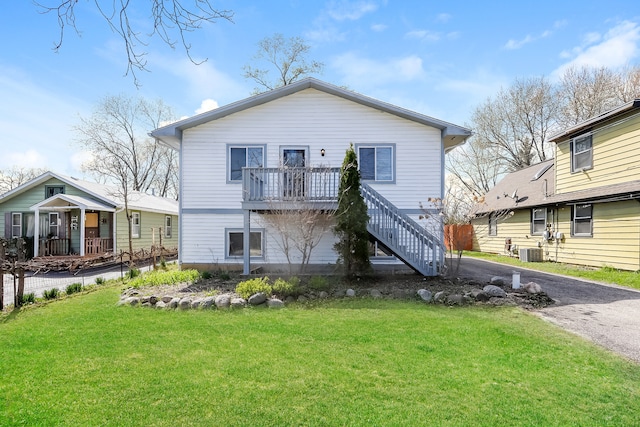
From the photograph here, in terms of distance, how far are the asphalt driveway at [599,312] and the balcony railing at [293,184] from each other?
5.91m

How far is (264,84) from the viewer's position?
2530cm

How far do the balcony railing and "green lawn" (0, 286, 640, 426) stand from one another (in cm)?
431

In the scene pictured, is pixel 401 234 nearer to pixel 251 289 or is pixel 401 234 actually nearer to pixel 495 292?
pixel 495 292

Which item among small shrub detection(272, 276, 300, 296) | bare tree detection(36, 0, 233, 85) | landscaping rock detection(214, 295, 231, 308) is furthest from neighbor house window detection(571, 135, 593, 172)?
bare tree detection(36, 0, 233, 85)

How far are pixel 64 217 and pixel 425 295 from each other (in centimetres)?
1826

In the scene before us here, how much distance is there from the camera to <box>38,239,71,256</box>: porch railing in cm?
1667

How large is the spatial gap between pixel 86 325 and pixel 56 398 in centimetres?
296

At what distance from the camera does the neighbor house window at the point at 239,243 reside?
12.1 metres

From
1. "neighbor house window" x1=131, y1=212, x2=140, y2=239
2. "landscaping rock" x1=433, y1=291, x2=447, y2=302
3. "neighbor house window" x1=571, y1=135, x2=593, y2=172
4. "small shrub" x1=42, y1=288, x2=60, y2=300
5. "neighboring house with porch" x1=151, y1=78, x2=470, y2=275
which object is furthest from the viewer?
"neighbor house window" x1=131, y1=212, x2=140, y2=239

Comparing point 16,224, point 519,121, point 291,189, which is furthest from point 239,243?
point 519,121

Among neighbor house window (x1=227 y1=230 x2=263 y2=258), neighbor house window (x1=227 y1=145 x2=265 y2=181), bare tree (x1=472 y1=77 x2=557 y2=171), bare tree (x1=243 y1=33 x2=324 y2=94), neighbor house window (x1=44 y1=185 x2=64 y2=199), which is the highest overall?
bare tree (x1=243 y1=33 x2=324 y2=94)

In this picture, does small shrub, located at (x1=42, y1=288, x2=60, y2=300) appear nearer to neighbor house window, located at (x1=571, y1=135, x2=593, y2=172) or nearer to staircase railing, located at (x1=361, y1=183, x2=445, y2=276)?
staircase railing, located at (x1=361, y1=183, x2=445, y2=276)

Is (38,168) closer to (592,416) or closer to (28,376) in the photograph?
(28,376)

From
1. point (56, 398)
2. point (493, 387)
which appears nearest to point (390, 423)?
point (493, 387)
